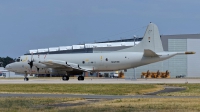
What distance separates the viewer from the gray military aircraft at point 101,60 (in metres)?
65.4

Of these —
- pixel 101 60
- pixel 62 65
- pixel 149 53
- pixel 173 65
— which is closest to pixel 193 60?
pixel 173 65

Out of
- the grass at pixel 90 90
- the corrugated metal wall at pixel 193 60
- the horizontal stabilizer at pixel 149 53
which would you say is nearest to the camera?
the grass at pixel 90 90

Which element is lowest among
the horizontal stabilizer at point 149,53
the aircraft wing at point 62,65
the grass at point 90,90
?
the grass at point 90,90

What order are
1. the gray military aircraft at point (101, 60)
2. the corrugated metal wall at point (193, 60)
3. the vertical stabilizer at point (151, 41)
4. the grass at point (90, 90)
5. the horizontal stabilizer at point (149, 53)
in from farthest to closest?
the corrugated metal wall at point (193, 60) < the vertical stabilizer at point (151, 41) < the gray military aircraft at point (101, 60) < the horizontal stabilizer at point (149, 53) < the grass at point (90, 90)

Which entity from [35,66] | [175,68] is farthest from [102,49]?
[35,66]

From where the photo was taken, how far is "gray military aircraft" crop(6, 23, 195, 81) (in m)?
65.4

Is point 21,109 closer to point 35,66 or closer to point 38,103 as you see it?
point 38,103

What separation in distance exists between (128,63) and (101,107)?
142ft

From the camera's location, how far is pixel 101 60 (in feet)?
221

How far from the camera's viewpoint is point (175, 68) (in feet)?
331

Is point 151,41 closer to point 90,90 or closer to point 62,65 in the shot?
point 62,65

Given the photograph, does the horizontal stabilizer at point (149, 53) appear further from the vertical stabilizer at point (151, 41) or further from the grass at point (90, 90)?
the grass at point (90, 90)

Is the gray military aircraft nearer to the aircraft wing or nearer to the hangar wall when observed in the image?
the aircraft wing

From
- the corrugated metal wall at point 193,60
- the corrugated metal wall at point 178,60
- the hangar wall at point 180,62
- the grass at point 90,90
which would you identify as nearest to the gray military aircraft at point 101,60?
the grass at point 90,90
